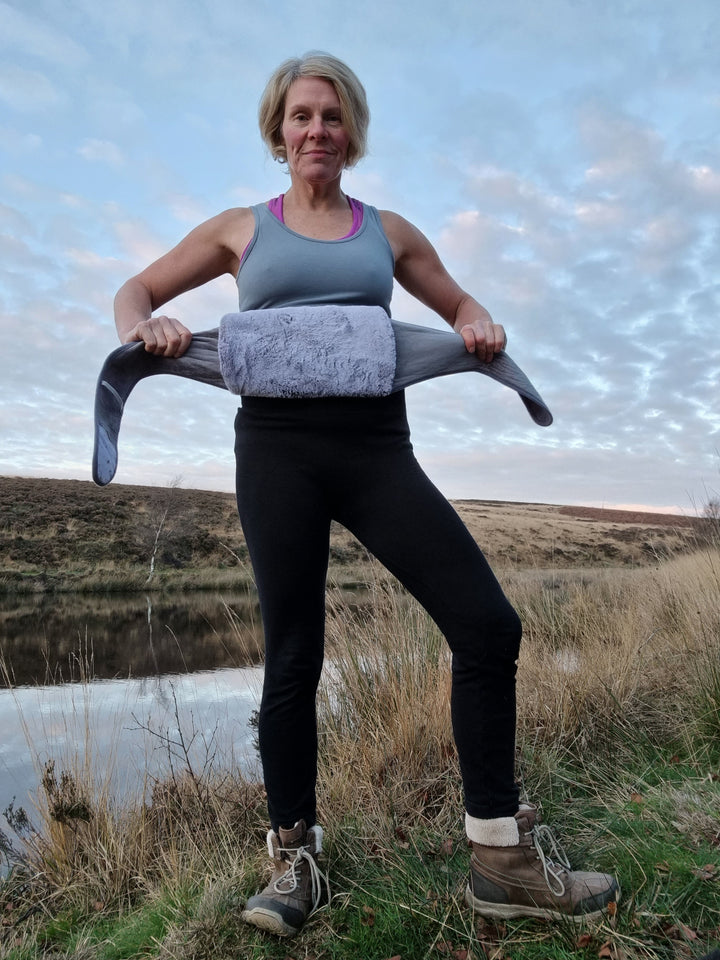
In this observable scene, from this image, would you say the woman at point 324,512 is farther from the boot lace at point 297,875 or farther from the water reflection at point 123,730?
the water reflection at point 123,730

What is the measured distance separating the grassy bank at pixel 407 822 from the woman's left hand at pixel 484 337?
4.21 ft

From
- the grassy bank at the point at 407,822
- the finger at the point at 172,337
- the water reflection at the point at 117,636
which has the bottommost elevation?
the water reflection at the point at 117,636

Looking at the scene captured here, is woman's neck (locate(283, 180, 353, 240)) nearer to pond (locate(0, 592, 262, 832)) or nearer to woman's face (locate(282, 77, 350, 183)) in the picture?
woman's face (locate(282, 77, 350, 183))

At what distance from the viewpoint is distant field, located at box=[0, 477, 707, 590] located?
17.9 metres

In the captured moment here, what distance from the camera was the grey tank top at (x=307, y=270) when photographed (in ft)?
5.31

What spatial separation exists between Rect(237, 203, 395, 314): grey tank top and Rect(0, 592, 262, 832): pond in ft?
5.48

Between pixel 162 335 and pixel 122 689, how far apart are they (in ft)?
18.8

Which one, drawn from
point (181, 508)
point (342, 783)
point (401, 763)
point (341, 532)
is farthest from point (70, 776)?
point (181, 508)

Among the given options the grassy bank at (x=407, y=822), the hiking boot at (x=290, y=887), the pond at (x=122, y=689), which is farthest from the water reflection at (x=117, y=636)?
the hiking boot at (x=290, y=887)

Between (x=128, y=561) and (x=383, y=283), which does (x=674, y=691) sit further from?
(x=128, y=561)

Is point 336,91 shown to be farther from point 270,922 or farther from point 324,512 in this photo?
point 270,922

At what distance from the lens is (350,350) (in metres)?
1.53

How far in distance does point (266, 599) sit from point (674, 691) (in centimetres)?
273

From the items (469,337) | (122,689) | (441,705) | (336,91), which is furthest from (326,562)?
(122,689)
